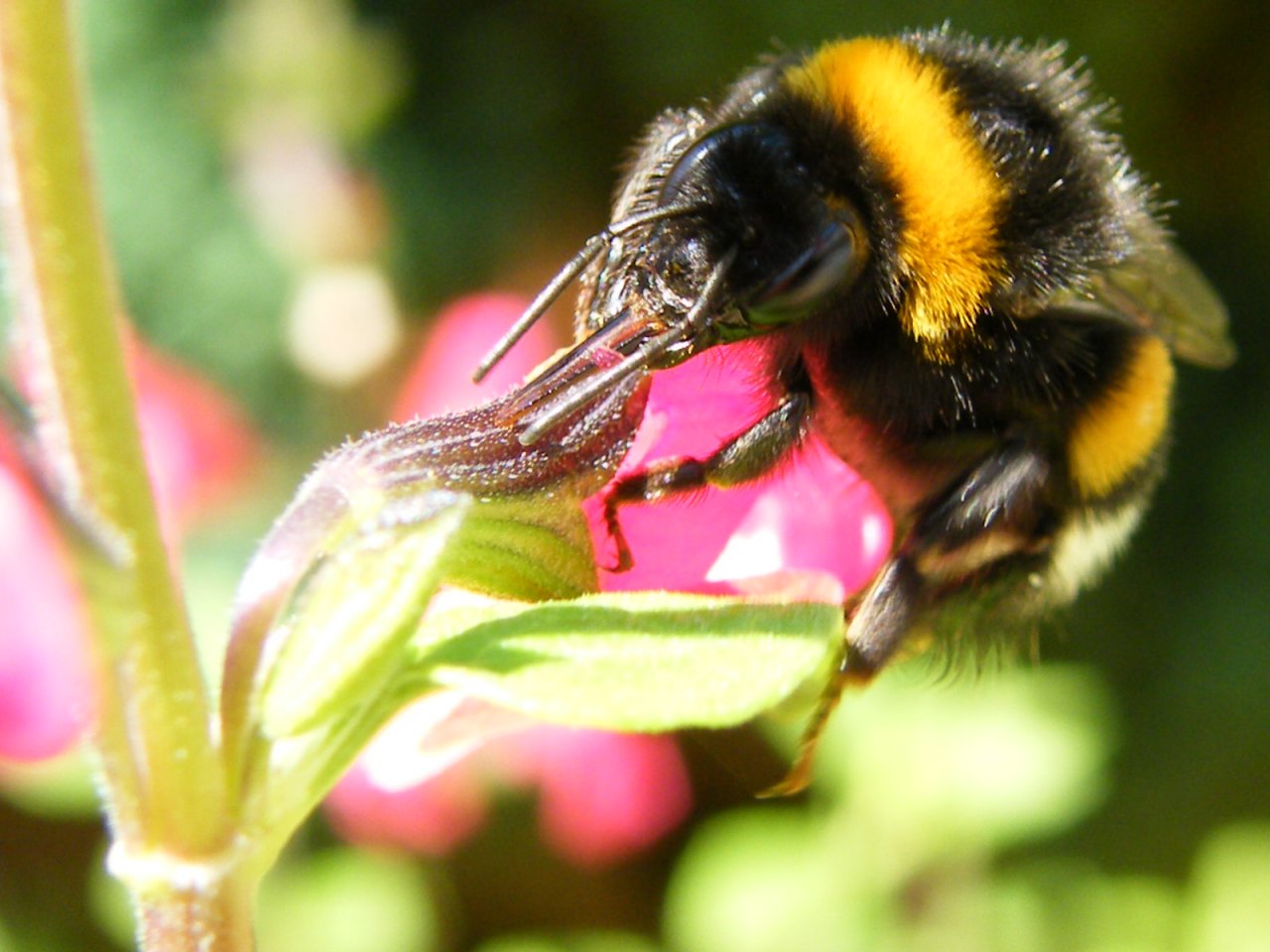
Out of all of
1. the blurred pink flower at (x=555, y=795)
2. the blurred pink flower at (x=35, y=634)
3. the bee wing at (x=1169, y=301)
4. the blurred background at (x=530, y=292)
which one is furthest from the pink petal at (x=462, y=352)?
the blurred pink flower at (x=35, y=634)

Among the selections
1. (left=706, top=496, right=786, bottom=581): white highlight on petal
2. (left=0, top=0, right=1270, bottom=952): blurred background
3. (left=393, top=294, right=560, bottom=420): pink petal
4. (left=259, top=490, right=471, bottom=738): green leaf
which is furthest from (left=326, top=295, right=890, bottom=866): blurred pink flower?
(left=0, top=0, right=1270, bottom=952): blurred background

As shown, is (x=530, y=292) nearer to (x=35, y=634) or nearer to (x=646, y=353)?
(x=646, y=353)

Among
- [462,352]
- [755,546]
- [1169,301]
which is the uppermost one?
[1169,301]

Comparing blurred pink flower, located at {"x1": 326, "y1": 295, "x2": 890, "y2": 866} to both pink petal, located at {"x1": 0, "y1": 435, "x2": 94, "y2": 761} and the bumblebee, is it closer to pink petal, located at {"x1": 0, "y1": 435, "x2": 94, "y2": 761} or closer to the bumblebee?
the bumblebee

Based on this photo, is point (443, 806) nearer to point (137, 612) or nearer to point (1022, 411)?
point (1022, 411)

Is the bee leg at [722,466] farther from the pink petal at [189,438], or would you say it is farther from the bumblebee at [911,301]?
the pink petal at [189,438]

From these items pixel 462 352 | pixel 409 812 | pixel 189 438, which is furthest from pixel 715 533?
pixel 189 438

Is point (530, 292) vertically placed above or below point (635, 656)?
below
